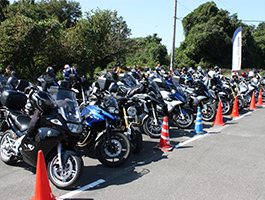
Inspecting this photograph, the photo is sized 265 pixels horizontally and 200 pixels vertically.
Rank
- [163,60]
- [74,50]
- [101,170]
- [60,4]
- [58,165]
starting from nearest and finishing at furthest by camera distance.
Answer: [58,165], [101,170], [74,50], [163,60], [60,4]

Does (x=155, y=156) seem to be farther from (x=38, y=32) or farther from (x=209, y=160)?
(x=38, y=32)

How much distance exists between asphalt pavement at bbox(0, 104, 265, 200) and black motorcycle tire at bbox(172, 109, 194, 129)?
1.12 meters

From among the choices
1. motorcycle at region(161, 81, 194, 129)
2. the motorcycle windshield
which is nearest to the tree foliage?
motorcycle at region(161, 81, 194, 129)

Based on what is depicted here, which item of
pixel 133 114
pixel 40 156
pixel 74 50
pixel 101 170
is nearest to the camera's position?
pixel 40 156

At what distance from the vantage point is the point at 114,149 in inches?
189

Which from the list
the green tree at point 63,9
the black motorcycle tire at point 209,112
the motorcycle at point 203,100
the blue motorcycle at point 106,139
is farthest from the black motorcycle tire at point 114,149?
the green tree at point 63,9

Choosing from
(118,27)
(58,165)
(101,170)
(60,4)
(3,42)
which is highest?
(60,4)

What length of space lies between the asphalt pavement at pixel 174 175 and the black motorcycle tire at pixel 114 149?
151 millimetres

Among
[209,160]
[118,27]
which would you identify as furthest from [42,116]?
[118,27]

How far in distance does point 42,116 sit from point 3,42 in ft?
36.1

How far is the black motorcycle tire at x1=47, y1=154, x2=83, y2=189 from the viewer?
380 cm

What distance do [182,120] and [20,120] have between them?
4.79 metres

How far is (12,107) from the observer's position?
510 centimetres

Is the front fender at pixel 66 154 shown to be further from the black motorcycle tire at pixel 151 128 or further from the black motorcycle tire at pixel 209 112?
the black motorcycle tire at pixel 209 112
